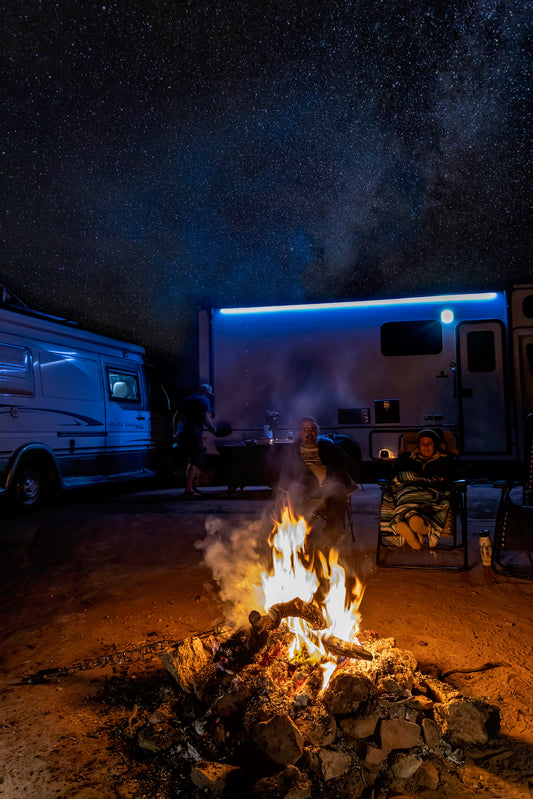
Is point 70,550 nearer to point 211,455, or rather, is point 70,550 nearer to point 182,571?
point 182,571

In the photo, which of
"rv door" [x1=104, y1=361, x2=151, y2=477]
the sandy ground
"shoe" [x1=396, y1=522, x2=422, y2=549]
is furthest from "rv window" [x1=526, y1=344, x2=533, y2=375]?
"rv door" [x1=104, y1=361, x2=151, y2=477]

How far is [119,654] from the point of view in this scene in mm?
3051

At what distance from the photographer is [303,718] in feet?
7.06

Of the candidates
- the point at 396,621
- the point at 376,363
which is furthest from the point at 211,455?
the point at 396,621

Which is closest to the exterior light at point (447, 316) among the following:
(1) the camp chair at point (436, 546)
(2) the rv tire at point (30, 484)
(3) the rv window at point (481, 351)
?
(3) the rv window at point (481, 351)

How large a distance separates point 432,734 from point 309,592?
3.89ft

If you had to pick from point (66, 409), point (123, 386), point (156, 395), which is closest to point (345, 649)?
point (66, 409)

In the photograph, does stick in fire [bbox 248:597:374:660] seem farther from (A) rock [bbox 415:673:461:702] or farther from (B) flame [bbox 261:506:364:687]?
(A) rock [bbox 415:673:461:702]

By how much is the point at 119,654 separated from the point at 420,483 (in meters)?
2.71

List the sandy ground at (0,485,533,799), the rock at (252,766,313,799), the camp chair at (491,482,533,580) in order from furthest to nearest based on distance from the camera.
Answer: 1. the camp chair at (491,482,533,580)
2. the sandy ground at (0,485,533,799)
3. the rock at (252,766,313,799)

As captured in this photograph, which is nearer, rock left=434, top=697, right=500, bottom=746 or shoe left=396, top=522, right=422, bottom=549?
rock left=434, top=697, right=500, bottom=746

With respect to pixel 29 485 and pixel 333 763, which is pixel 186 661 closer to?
pixel 333 763

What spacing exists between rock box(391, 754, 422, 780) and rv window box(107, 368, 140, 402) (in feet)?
26.1

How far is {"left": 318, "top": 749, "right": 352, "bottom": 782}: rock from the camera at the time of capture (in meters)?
1.94
